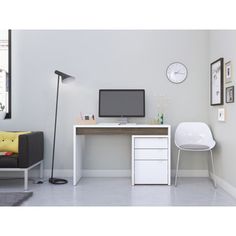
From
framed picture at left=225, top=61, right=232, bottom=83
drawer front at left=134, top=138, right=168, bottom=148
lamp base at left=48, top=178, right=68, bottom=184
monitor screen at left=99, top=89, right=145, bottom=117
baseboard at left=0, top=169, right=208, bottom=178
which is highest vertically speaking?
framed picture at left=225, top=61, right=232, bottom=83

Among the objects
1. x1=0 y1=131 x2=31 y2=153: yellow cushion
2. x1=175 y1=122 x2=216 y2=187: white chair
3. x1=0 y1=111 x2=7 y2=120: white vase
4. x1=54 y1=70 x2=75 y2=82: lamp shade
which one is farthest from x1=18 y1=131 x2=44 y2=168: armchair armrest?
x1=175 y1=122 x2=216 y2=187: white chair

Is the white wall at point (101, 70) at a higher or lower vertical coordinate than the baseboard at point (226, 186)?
higher

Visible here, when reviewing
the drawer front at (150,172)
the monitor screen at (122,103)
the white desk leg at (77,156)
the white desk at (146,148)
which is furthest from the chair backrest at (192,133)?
the white desk leg at (77,156)

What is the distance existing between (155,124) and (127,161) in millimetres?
764

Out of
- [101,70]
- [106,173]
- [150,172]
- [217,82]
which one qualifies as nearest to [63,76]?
[101,70]

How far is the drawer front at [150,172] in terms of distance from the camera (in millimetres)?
4129

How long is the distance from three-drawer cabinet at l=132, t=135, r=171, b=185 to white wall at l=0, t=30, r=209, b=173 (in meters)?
0.59

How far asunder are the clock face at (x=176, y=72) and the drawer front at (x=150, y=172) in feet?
4.30

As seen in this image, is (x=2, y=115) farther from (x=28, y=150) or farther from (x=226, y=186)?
(x=226, y=186)

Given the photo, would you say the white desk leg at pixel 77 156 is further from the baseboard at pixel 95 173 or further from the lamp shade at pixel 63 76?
the lamp shade at pixel 63 76

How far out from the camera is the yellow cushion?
4.08 meters

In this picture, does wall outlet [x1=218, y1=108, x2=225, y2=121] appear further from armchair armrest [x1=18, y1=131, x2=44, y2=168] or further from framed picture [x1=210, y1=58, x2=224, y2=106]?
armchair armrest [x1=18, y1=131, x2=44, y2=168]
